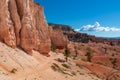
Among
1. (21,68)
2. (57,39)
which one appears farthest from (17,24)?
(57,39)

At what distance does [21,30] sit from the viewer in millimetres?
49312

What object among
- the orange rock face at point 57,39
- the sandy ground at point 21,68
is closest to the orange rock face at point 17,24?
the sandy ground at point 21,68

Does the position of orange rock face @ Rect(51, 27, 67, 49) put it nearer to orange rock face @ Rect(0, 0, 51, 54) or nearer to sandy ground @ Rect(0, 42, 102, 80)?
orange rock face @ Rect(0, 0, 51, 54)

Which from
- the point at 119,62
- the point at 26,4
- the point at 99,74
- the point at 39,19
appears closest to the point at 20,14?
the point at 26,4

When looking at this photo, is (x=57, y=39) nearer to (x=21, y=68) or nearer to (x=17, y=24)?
(x=17, y=24)

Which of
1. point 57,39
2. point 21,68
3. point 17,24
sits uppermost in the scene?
point 17,24

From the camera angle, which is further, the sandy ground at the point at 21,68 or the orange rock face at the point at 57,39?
the orange rock face at the point at 57,39

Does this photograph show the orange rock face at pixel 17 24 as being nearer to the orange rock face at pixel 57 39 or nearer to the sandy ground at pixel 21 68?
the sandy ground at pixel 21 68

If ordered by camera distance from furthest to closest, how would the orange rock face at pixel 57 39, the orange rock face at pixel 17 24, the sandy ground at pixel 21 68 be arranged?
1. the orange rock face at pixel 57 39
2. the orange rock face at pixel 17 24
3. the sandy ground at pixel 21 68

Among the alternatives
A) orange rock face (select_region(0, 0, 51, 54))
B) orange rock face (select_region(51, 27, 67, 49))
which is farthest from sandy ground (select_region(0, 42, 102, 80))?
orange rock face (select_region(51, 27, 67, 49))

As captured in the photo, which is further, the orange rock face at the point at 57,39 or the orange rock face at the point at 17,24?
the orange rock face at the point at 57,39

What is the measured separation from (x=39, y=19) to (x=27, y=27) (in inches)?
560

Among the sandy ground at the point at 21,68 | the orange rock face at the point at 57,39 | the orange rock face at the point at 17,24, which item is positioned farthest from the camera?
the orange rock face at the point at 57,39

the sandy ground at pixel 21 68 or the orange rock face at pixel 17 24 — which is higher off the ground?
the orange rock face at pixel 17 24
